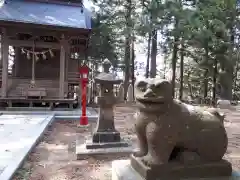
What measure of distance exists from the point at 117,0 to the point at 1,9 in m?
7.56

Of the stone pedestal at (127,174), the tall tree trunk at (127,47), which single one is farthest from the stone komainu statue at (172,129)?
the tall tree trunk at (127,47)

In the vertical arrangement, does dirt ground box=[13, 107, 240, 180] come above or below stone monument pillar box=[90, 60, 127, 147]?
below

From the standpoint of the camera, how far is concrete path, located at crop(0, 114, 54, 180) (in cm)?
411

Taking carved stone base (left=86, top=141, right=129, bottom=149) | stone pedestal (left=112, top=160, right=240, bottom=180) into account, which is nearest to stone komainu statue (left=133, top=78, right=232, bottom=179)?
stone pedestal (left=112, top=160, right=240, bottom=180)

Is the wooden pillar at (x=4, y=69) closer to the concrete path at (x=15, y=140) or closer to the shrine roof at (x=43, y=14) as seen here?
the shrine roof at (x=43, y=14)

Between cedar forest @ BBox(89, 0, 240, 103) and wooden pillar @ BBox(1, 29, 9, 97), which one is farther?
cedar forest @ BBox(89, 0, 240, 103)

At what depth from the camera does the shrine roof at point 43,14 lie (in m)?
11.4

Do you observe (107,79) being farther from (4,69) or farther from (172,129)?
(4,69)

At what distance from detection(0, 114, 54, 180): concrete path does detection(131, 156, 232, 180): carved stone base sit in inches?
87.2

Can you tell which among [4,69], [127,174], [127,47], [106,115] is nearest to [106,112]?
[106,115]

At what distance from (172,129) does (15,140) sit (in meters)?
4.44

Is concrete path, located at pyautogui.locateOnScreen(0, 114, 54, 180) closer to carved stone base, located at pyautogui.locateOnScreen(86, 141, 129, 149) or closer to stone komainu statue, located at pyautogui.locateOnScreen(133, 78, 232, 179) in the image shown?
carved stone base, located at pyautogui.locateOnScreen(86, 141, 129, 149)

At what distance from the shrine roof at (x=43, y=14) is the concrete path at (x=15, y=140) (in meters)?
4.87

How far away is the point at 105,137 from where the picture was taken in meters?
5.48
